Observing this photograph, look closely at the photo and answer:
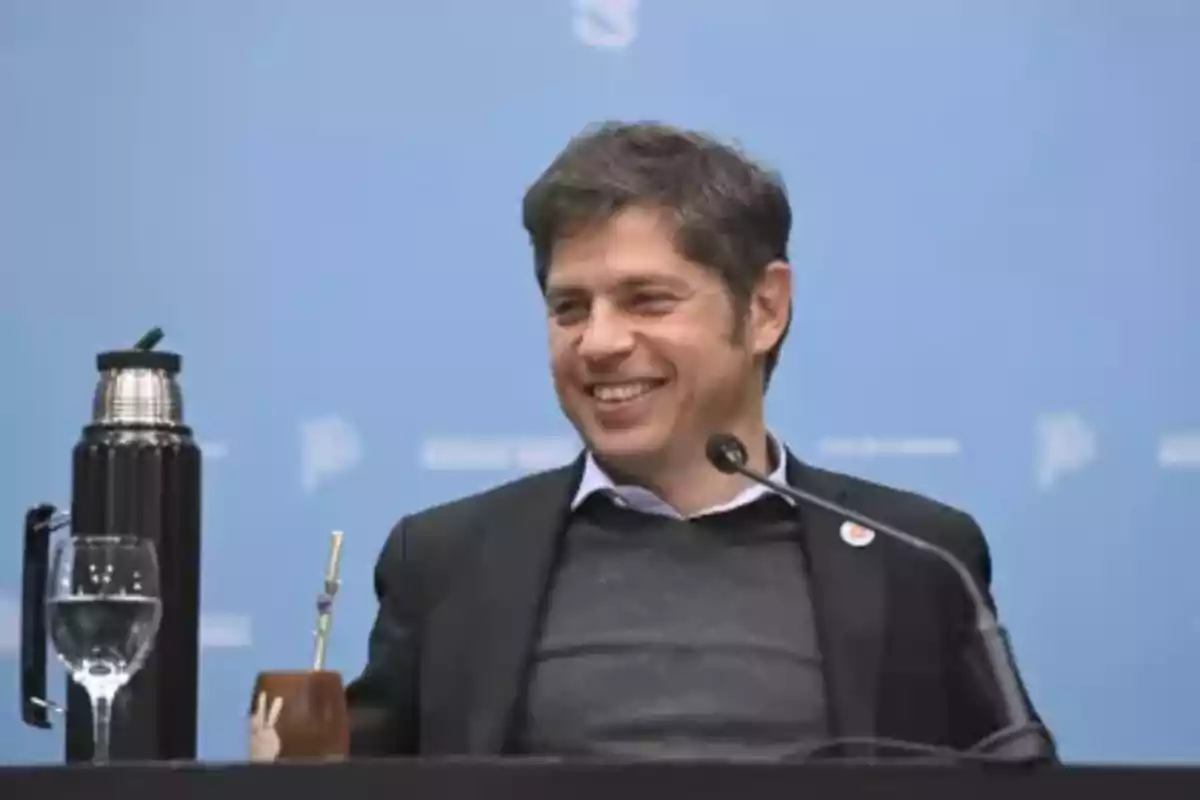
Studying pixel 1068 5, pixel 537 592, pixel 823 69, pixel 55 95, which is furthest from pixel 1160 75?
pixel 55 95

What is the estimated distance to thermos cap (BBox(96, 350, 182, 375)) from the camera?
61.0 inches

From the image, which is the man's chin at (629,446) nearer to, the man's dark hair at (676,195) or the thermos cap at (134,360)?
the man's dark hair at (676,195)

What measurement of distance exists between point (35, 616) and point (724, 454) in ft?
1.64

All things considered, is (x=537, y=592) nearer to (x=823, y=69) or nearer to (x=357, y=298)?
(x=357, y=298)

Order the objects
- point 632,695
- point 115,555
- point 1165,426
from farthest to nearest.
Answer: point 1165,426 → point 632,695 → point 115,555

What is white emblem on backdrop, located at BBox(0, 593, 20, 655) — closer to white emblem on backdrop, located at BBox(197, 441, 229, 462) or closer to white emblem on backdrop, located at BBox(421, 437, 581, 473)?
white emblem on backdrop, located at BBox(197, 441, 229, 462)

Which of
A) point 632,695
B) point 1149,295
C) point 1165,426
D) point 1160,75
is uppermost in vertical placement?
point 1160,75

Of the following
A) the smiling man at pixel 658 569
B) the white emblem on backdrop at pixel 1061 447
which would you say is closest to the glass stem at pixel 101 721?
the smiling man at pixel 658 569

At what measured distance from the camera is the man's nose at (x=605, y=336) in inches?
72.8

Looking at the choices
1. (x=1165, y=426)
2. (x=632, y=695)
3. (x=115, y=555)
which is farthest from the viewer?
(x=1165, y=426)

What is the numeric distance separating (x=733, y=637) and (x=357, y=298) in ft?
2.24

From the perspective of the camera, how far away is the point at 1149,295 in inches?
91.1

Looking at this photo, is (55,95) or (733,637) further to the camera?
(55,95)

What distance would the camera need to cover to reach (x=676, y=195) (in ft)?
6.19
